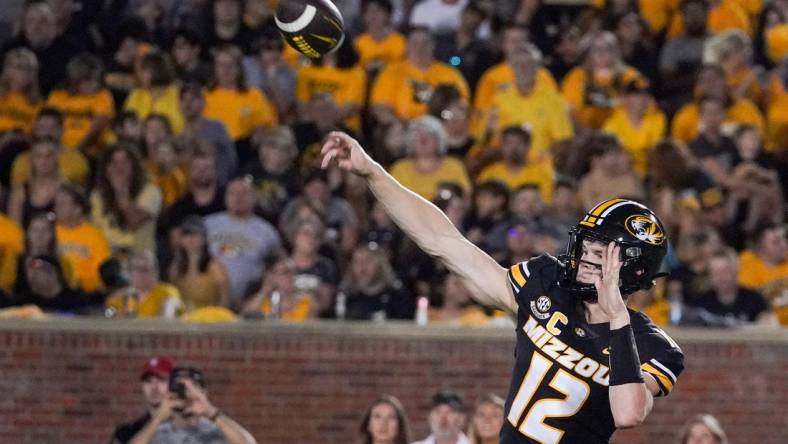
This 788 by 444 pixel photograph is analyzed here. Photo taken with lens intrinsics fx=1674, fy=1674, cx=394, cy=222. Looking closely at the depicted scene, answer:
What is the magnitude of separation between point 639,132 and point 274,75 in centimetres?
297

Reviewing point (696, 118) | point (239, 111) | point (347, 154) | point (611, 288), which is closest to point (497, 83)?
point (696, 118)

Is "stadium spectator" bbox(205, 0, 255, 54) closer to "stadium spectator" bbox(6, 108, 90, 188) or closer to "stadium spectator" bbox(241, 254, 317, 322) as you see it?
"stadium spectator" bbox(6, 108, 90, 188)

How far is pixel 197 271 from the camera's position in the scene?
1150 cm

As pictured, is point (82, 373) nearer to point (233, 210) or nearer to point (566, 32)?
point (233, 210)

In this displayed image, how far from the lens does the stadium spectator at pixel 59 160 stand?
12492 mm

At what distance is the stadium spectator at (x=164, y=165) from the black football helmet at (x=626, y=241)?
7.23m

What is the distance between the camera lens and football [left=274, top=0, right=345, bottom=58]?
679 cm

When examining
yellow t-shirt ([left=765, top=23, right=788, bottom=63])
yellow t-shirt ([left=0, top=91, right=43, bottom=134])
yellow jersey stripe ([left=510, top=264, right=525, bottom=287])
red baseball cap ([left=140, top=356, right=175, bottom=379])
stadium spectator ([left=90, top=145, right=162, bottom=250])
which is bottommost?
red baseball cap ([left=140, top=356, right=175, bottom=379])

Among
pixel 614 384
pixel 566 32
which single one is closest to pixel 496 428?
pixel 614 384

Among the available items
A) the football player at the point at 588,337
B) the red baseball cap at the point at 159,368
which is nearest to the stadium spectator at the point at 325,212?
the red baseball cap at the point at 159,368

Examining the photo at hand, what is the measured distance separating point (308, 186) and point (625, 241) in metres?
6.85

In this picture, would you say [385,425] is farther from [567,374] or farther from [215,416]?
[567,374]

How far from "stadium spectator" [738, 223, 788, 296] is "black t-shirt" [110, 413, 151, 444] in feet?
14.2

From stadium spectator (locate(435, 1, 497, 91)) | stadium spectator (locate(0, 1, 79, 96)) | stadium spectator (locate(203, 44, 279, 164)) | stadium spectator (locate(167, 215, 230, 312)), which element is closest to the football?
stadium spectator (locate(167, 215, 230, 312))
